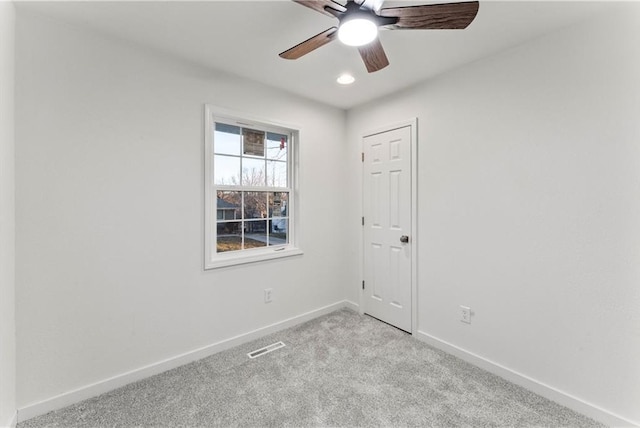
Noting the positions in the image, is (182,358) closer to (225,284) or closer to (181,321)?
(181,321)

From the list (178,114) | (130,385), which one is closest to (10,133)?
(178,114)

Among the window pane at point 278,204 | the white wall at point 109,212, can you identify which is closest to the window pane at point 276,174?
the window pane at point 278,204

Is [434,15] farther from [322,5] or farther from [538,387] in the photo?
[538,387]

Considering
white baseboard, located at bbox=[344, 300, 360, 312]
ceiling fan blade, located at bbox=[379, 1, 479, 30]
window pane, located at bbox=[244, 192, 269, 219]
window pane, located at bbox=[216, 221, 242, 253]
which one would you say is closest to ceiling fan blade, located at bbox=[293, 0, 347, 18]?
ceiling fan blade, located at bbox=[379, 1, 479, 30]

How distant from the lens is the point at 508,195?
206 centimetres

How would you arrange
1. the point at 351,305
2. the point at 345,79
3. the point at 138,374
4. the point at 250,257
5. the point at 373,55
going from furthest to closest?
the point at 351,305 → the point at 250,257 → the point at 345,79 → the point at 138,374 → the point at 373,55

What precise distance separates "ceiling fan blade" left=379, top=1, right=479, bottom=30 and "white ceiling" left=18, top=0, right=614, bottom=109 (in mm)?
229

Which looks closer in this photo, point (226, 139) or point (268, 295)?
point (226, 139)

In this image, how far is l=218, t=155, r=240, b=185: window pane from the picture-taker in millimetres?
2555

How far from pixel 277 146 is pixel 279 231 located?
898mm

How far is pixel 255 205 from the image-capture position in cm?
283

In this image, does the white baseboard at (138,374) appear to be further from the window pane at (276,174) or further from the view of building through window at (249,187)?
the window pane at (276,174)

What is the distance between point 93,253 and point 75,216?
0.26 metres

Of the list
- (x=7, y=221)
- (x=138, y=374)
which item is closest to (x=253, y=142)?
(x=7, y=221)
